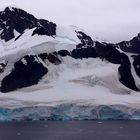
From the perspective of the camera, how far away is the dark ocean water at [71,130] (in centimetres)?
12625

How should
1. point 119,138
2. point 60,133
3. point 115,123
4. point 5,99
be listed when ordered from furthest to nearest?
point 5,99, point 115,123, point 60,133, point 119,138

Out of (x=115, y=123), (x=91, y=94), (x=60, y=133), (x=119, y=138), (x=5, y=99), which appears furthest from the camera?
(x=91, y=94)

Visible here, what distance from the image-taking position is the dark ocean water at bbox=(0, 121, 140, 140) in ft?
414

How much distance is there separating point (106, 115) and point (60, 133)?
34.5 metres

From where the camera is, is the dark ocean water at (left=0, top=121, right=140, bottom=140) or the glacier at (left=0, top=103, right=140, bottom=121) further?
the glacier at (left=0, top=103, right=140, bottom=121)

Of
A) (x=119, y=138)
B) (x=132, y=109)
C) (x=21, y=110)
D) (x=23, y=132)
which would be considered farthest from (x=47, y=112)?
(x=119, y=138)

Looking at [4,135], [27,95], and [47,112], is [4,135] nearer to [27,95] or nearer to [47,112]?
[47,112]

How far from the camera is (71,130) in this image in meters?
144

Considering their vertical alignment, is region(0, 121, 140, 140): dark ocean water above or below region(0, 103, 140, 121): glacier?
below

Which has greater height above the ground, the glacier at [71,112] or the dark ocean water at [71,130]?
the glacier at [71,112]

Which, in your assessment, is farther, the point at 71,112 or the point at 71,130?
the point at 71,112

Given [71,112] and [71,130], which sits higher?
[71,112]

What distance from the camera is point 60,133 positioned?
136375mm

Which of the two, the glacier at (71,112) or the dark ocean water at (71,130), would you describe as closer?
the dark ocean water at (71,130)
